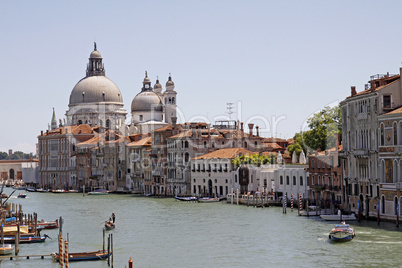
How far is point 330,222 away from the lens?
3744cm

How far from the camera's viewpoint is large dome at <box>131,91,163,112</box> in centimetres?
9994

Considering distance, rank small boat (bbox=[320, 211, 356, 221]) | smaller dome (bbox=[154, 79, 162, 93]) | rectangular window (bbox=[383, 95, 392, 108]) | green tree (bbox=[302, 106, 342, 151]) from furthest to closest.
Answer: smaller dome (bbox=[154, 79, 162, 93]), green tree (bbox=[302, 106, 342, 151]), small boat (bbox=[320, 211, 356, 221]), rectangular window (bbox=[383, 95, 392, 108])

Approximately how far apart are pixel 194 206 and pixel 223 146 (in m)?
15.2

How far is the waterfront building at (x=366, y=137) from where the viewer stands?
117 ft

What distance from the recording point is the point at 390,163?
113 feet

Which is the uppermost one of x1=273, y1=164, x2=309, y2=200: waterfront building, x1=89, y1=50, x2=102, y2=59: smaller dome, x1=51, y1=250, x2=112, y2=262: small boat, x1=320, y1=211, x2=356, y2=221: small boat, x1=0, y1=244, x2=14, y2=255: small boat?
x1=89, y1=50, x2=102, y2=59: smaller dome

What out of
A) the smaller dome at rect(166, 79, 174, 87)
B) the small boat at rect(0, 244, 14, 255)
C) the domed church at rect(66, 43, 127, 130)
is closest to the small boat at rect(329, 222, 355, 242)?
the small boat at rect(0, 244, 14, 255)

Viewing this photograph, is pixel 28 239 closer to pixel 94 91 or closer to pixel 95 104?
pixel 95 104

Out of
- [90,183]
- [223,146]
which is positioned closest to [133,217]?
[223,146]

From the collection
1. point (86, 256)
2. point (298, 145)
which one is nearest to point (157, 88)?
point (298, 145)

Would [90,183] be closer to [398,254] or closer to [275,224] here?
[275,224]

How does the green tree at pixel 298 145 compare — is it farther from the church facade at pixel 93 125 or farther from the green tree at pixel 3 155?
the green tree at pixel 3 155

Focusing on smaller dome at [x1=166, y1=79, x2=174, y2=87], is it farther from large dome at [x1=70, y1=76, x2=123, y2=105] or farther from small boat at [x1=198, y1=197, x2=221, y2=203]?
small boat at [x1=198, y1=197, x2=221, y2=203]

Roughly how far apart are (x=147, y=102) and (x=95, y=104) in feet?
29.6
